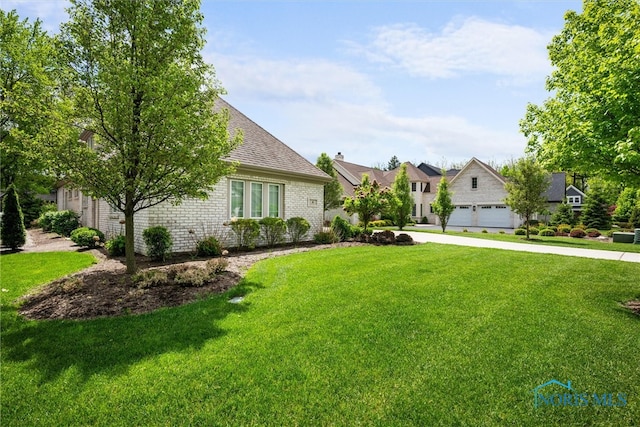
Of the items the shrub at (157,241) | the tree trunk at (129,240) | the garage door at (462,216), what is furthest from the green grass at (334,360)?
the garage door at (462,216)

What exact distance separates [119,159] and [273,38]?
492 cm

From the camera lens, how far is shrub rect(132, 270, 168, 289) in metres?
5.97

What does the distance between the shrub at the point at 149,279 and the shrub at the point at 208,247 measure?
3.25 metres

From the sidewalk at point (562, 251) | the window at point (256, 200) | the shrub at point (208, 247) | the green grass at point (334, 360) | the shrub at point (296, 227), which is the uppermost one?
the window at point (256, 200)

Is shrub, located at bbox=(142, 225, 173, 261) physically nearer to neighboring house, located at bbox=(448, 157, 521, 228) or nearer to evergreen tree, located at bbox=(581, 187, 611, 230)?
neighboring house, located at bbox=(448, 157, 521, 228)

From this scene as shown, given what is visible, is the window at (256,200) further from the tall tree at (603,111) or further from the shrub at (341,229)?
the tall tree at (603,111)

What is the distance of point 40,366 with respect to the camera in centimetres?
332

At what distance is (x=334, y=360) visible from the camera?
339 centimetres

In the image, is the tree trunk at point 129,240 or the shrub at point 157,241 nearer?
the tree trunk at point 129,240

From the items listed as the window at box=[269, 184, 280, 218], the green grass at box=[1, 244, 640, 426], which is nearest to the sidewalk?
the green grass at box=[1, 244, 640, 426]

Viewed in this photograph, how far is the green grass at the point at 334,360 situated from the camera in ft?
8.63

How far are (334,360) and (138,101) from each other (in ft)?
20.2

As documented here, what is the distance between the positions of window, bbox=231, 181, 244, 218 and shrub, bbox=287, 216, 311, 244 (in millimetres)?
2232

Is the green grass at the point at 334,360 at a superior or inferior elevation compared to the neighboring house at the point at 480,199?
inferior
